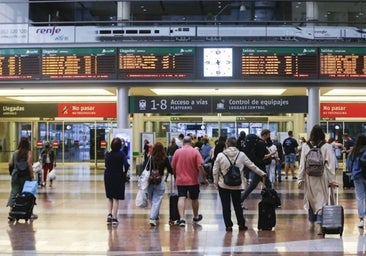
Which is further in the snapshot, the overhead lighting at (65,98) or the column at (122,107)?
the overhead lighting at (65,98)

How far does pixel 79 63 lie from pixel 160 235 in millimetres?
11606

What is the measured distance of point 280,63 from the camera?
1986cm

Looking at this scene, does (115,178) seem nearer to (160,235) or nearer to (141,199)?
(141,199)

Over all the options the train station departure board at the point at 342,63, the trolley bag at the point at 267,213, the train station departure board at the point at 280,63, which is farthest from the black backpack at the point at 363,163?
the train station departure board at the point at 342,63

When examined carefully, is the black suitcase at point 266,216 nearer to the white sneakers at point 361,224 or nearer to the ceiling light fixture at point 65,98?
the white sneakers at point 361,224

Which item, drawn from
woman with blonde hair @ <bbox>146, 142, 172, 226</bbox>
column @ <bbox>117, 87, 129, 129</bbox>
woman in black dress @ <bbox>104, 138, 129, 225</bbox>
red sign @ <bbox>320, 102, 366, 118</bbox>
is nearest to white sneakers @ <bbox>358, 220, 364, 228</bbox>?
woman with blonde hair @ <bbox>146, 142, 172, 226</bbox>

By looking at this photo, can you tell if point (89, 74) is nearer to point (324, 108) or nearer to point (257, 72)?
point (257, 72)

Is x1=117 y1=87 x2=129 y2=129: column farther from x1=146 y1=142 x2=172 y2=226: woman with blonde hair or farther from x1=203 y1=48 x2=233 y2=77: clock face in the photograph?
x1=146 y1=142 x2=172 y2=226: woman with blonde hair

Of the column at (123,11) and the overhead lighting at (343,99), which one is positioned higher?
the column at (123,11)

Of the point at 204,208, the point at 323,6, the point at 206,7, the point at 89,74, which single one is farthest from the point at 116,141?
the point at 206,7

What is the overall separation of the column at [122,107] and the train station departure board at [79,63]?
0.88 meters

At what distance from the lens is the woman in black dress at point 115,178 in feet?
36.3

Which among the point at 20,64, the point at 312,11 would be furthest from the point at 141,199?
the point at 312,11

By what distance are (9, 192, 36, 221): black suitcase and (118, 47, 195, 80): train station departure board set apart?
9268 mm
